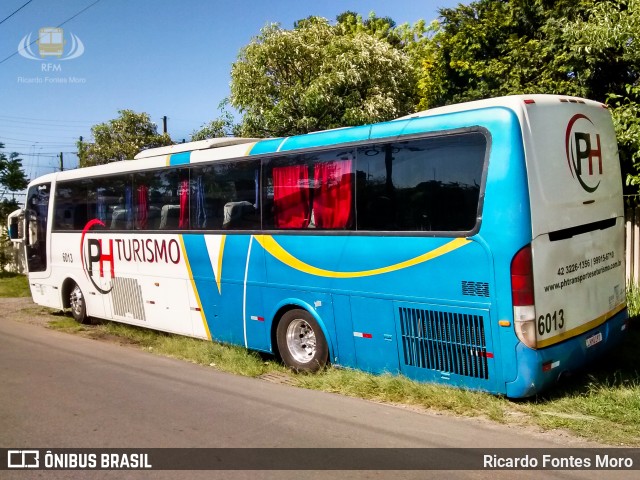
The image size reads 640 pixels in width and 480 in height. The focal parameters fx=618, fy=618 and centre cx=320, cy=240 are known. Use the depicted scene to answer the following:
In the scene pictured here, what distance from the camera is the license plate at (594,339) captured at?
6.54 metres

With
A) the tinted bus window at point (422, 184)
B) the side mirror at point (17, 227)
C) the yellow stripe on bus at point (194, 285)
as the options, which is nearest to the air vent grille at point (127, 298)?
the yellow stripe on bus at point (194, 285)

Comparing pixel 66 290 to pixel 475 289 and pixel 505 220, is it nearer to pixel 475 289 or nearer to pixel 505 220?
pixel 475 289

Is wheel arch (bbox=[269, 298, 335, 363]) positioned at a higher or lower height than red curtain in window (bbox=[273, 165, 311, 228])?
lower

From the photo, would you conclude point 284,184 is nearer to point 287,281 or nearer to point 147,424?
point 287,281

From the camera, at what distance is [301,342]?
8.09 metres

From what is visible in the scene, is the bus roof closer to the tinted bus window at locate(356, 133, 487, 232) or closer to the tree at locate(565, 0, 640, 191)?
the tinted bus window at locate(356, 133, 487, 232)

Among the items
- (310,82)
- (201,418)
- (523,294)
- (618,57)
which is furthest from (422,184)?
(310,82)

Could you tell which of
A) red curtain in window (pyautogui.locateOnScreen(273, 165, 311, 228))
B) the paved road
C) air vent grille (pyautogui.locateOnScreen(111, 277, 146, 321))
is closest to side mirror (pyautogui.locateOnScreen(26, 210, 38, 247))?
air vent grille (pyautogui.locateOnScreen(111, 277, 146, 321))

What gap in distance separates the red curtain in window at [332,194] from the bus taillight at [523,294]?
2.17m

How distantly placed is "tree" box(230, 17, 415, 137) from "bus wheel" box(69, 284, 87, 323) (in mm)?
5705

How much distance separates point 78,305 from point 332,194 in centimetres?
747

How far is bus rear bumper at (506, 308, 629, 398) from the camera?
5762 millimetres

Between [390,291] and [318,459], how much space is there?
235 centimetres

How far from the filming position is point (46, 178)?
1335cm
